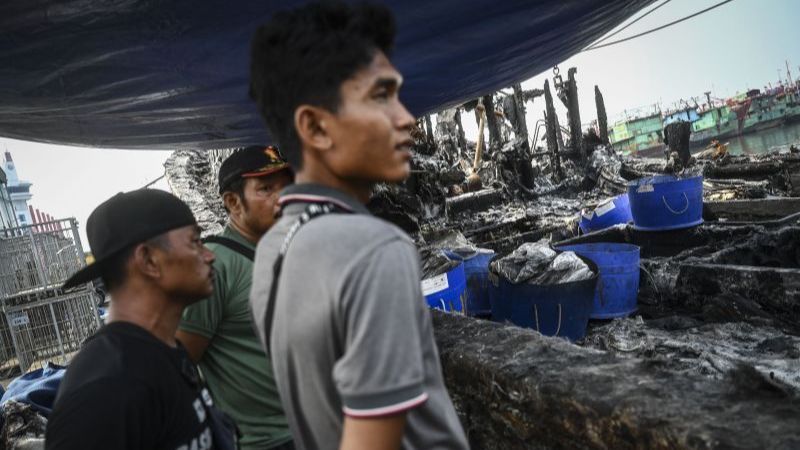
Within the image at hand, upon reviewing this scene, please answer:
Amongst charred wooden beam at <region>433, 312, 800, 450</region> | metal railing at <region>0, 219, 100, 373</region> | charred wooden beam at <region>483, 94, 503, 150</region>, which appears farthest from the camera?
charred wooden beam at <region>483, 94, 503, 150</region>

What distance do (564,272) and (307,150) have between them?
386 centimetres

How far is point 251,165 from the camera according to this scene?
212 centimetres

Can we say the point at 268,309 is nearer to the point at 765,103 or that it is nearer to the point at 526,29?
the point at 526,29

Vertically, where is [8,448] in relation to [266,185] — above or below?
below

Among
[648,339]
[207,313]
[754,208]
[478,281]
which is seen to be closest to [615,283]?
[648,339]

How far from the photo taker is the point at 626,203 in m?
8.19

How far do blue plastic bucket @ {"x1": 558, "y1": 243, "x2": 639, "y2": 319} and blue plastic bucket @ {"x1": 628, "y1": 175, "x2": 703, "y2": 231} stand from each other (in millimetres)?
1696

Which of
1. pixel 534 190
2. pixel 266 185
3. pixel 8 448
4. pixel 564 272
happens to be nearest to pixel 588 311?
pixel 564 272

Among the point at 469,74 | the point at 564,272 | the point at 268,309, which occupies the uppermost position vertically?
the point at 469,74

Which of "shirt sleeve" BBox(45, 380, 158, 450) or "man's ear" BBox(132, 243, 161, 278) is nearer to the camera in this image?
"shirt sleeve" BBox(45, 380, 158, 450)

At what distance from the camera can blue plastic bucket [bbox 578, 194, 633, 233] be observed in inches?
312

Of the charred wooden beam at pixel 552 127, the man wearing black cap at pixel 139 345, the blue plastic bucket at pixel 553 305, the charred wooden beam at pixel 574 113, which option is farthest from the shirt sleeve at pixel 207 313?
the charred wooden beam at pixel 552 127

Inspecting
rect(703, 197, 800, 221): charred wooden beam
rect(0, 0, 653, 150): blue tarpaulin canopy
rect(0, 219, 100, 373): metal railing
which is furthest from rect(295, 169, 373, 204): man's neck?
rect(703, 197, 800, 221): charred wooden beam

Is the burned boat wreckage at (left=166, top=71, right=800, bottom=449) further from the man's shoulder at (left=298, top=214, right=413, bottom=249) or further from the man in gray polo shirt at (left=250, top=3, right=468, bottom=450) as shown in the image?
the man's shoulder at (left=298, top=214, right=413, bottom=249)
